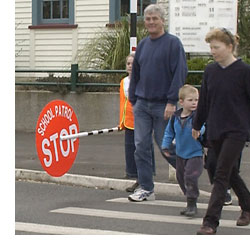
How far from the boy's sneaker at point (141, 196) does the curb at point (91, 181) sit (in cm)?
67

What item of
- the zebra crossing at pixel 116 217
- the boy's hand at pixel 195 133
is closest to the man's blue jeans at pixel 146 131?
the zebra crossing at pixel 116 217

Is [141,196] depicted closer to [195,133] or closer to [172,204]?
[172,204]

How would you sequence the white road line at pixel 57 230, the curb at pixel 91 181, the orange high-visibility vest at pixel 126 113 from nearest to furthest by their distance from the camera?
the white road line at pixel 57 230, the curb at pixel 91 181, the orange high-visibility vest at pixel 126 113

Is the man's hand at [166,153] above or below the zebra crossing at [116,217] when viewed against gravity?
above

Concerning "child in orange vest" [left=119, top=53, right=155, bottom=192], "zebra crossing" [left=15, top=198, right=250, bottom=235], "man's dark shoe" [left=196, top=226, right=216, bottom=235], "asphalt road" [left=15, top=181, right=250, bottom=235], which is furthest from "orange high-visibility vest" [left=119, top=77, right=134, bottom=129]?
"man's dark shoe" [left=196, top=226, right=216, bottom=235]

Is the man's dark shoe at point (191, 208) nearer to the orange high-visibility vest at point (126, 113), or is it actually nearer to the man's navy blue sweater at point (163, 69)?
the man's navy blue sweater at point (163, 69)

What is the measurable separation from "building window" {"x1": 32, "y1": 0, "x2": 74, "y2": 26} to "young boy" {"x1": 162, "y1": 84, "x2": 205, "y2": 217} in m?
13.2

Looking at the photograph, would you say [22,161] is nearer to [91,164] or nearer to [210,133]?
[91,164]

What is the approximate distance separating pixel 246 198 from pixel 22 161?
218 inches

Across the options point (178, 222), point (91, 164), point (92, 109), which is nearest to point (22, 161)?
point (91, 164)

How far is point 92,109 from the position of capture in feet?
52.6

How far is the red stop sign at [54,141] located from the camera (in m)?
9.53

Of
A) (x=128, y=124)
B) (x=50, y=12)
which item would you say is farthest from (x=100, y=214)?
(x=50, y=12)

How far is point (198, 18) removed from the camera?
1251cm
